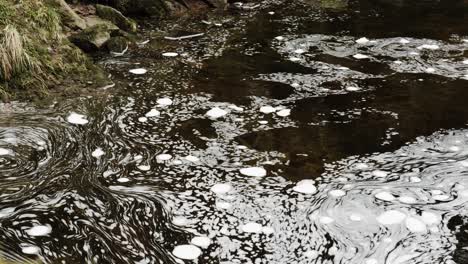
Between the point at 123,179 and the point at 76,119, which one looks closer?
the point at 123,179

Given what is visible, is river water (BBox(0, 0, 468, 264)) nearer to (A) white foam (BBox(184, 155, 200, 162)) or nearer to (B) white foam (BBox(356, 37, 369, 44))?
(A) white foam (BBox(184, 155, 200, 162))

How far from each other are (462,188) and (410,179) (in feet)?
1.41

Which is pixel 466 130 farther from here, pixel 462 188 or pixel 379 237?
pixel 379 237

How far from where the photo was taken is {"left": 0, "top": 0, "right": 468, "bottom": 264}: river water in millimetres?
3564

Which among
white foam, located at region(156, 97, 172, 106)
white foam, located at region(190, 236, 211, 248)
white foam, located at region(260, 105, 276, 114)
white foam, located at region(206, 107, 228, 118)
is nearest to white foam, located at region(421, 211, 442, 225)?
white foam, located at region(190, 236, 211, 248)

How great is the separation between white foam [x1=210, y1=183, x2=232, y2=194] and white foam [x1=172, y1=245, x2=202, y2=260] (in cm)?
75

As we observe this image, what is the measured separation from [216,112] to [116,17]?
3.96 metres

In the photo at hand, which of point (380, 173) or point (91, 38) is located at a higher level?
point (91, 38)

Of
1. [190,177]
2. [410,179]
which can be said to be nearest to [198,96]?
[190,177]

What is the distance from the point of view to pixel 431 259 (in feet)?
11.3

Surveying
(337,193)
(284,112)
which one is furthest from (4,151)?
(337,193)

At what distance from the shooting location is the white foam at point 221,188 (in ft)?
13.7

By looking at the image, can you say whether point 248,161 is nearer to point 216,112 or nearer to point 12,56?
point 216,112

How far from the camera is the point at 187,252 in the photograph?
11.3ft
